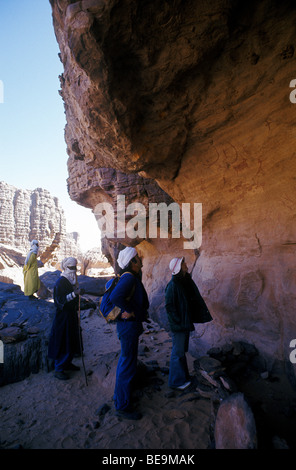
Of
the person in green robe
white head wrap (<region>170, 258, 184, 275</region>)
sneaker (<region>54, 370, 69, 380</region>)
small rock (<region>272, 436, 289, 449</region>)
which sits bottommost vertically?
sneaker (<region>54, 370, 69, 380</region>)

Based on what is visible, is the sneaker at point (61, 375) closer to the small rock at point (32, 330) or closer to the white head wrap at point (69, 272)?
the small rock at point (32, 330)

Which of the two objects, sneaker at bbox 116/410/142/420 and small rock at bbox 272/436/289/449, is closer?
small rock at bbox 272/436/289/449

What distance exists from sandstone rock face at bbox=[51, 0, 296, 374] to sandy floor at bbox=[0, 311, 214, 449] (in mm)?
1587

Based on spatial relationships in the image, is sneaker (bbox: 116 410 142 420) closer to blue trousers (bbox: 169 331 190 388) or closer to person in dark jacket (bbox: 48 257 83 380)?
blue trousers (bbox: 169 331 190 388)

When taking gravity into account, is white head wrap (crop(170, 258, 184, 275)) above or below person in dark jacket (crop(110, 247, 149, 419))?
above

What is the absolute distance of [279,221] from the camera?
3627 millimetres

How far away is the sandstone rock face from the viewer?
2.76 metres

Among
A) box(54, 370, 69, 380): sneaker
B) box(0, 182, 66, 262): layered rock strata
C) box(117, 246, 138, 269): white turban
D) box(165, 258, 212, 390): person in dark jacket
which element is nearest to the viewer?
box(117, 246, 138, 269): white turban

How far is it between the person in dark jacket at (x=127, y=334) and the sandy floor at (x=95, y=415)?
19cm

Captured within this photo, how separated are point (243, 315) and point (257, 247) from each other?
119 centimetres

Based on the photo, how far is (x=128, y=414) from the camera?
2.75 metres

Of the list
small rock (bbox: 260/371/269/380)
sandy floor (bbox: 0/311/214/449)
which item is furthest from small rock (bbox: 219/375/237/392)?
small rock (bbox: 260/371/269/380)

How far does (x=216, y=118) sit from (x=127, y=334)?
3.41 meters

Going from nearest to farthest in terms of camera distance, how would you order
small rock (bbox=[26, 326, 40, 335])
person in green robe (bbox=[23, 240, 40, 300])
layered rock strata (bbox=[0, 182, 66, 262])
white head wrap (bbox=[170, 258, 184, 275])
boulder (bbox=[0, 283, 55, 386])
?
1. white head wrap (bbox=[170, 258, 184, 275])
2. boulder (bbox=[0, 283, 55, 386])
3. small rock (bbox=[26, 326, 40, 335])
4. person in green robe (bbox=[23, 240, 40, 300])
5. layered rock strata (bbox=[0, 182, 66, 262])
